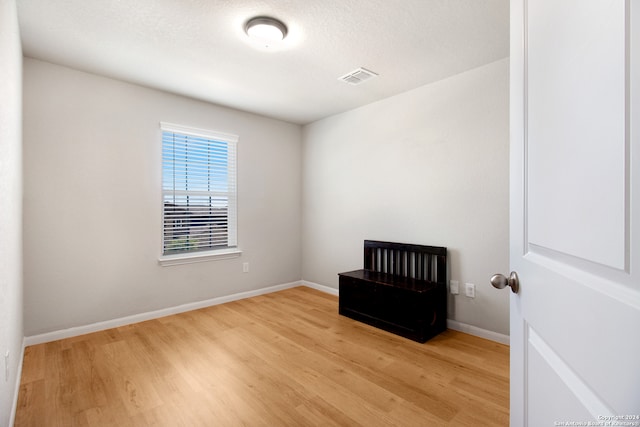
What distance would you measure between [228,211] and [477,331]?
3119 mm

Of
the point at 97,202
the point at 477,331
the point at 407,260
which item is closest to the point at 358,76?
the point at 407,260

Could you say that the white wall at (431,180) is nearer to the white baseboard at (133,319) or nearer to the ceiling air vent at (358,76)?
the ceiling air vent at (358,76)

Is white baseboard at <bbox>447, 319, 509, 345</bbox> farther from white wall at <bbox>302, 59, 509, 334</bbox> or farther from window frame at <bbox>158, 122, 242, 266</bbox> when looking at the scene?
window frame at <bbox>158, 122, 242, 266</bbox>

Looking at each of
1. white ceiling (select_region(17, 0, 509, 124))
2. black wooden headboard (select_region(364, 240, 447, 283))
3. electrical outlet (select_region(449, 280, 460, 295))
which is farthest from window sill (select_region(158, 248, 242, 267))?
electrical outlet (select_region(449, 280, 460, 295))

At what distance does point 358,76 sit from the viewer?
294cm

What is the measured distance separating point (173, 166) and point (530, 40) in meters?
3.47

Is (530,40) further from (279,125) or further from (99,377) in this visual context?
(279,125)

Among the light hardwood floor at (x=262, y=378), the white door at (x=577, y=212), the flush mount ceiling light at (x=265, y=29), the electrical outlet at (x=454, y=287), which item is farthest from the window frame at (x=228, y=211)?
the white door at (x=577, y=212)

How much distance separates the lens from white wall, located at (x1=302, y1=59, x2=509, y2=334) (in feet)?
8.76

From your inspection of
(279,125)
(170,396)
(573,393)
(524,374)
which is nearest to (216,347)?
(170,396)

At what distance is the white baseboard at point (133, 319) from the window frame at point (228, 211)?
0.52 m

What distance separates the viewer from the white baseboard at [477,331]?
2617mm

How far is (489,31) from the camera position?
7.24 feet

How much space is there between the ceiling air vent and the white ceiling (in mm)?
68
